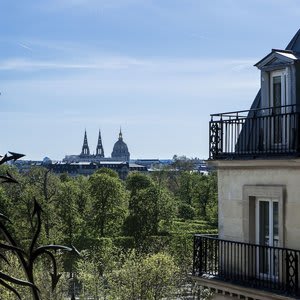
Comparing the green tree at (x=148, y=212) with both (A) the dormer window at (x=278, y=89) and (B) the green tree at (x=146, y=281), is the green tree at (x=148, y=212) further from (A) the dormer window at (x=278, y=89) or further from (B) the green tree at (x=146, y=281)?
(A) the dormer window at (x=278, y=89)

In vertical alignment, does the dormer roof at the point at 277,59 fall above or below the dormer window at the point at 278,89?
above

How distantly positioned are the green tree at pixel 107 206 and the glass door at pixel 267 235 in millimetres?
42840

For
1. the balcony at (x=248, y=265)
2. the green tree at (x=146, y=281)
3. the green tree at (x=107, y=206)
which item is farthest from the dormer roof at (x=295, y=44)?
the green tree at (x=107, y=206)

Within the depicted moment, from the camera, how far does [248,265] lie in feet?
50.1

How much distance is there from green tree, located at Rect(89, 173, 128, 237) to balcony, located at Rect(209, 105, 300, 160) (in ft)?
139

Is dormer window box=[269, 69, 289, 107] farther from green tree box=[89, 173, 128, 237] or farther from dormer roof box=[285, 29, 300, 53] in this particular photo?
green tree box=[89, 173, 128, 237]

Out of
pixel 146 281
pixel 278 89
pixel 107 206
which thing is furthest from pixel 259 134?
pixel 107 206

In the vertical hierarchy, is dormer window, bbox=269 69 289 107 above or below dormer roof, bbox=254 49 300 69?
below

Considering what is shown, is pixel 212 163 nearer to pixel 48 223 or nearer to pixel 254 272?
→ pixel 254 272

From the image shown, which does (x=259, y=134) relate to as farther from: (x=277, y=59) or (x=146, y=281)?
(x=146, y=281)

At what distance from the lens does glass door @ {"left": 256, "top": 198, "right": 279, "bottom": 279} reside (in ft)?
48.3

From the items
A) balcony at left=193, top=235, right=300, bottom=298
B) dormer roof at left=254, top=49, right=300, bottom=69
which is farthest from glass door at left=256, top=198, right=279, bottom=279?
dormer roof at left=254, top=49, right=300, bottom=69

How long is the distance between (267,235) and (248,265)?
861 mm

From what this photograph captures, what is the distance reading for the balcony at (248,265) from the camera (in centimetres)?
1384
